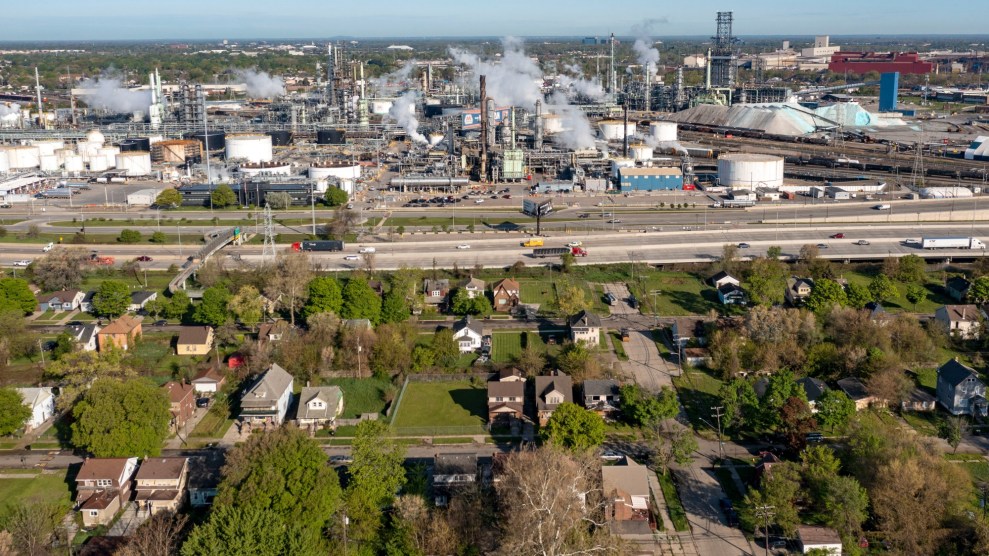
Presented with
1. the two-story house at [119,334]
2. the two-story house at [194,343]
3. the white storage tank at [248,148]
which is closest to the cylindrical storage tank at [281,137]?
the white storage tank at [248,148]

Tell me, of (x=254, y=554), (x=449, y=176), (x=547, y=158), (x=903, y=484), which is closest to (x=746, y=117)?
(x=547, y=158)

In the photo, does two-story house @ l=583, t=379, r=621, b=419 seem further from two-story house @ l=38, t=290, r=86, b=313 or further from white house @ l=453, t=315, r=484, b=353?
two-story house @ l=38, t=290, r=86, b=313

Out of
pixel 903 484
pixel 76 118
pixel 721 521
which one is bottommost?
pixel 721 521

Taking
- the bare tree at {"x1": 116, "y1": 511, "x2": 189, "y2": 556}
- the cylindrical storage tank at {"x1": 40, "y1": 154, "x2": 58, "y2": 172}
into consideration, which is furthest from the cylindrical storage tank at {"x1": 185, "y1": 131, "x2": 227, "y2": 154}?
the bare tree at {"x1": 116, "y1": 511, "x2": 189, "y2": 556}

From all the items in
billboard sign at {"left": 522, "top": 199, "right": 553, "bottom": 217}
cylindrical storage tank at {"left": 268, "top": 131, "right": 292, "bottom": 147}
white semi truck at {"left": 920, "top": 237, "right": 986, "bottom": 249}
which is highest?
cylindrical storage tank at {"left": 268, "top": 131, "right": 292, "bottom": 147}

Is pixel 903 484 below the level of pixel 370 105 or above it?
below

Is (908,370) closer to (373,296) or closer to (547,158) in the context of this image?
(373,296)
